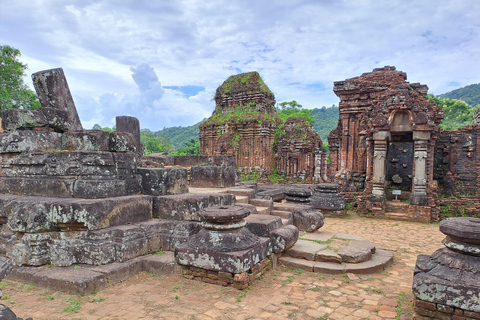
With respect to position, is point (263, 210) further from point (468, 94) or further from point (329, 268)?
point (468, 94)

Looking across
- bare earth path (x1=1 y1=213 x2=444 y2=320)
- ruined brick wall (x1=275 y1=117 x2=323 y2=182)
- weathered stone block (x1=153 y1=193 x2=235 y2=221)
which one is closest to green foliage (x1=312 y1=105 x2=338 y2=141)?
ruined brick wall (x1=275 y1=117 x2=323 y2=182)

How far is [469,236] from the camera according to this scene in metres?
2.96

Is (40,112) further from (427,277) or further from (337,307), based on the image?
(427,277)

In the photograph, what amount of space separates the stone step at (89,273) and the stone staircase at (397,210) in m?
8.37

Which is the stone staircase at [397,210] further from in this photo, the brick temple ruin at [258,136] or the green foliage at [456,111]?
the green foliage at [456,111]

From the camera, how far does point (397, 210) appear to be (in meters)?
10.5

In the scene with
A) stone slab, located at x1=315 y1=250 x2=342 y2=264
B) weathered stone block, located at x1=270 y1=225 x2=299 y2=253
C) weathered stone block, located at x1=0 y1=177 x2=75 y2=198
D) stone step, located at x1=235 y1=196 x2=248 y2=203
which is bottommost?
stone slab, located at x1=315 y1=250 x2=342 y2=264

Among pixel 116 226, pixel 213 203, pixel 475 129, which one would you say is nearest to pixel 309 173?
pixel 475 129

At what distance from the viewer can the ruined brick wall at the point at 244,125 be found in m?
18.3

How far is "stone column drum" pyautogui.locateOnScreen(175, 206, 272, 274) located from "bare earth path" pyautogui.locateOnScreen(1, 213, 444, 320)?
28 cm

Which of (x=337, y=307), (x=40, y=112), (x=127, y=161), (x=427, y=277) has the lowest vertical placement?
(x=337, y=307)

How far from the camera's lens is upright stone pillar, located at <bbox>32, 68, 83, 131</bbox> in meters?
5.48

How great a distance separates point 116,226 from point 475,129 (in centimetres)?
1151

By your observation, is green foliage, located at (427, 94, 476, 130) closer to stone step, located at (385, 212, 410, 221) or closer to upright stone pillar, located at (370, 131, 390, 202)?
upright stone pillar, located at (370, 131, 390, 202)
